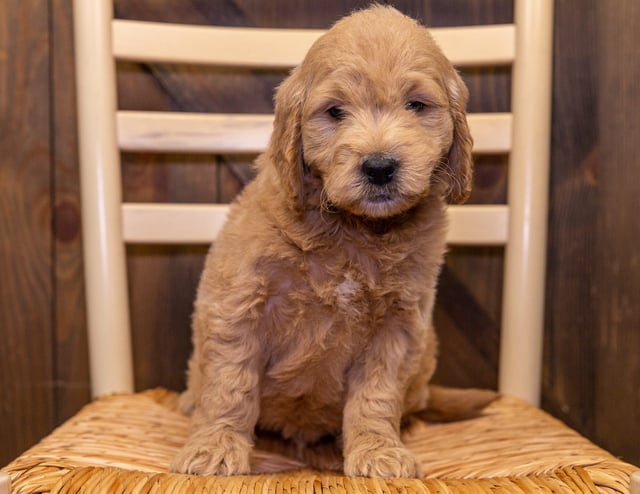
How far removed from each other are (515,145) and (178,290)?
953 mm

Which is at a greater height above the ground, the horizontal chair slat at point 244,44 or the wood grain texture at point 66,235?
the horizontal chair slat at point 244,44

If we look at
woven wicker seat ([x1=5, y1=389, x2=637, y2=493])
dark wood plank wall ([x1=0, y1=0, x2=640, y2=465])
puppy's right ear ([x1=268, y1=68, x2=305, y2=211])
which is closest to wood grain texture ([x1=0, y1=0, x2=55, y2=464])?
dark wood plank wall ([x1=0, y1=0, x2=640, y2=465])

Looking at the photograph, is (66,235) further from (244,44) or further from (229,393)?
(229,393)

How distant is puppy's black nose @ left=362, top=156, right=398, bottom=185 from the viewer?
113 centimetres

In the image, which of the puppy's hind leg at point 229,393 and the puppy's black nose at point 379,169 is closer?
the puppy's black nose at point 379,169

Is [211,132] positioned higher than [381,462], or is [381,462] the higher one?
[211,132]

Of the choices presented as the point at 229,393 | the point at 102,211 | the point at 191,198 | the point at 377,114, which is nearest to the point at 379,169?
the point at 377,114

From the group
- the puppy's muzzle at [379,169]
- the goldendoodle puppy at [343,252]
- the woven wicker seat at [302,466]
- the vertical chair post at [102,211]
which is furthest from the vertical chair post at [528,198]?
the vertical chair post at [102,211]

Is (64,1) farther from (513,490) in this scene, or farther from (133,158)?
(513,490)

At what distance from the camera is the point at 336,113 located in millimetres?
1233

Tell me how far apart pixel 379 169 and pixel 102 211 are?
2.62 ft

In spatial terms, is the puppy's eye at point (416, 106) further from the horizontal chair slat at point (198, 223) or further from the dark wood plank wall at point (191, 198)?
the dark wood plank wall at point (191, 198)

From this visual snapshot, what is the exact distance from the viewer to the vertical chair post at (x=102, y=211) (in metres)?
1.66

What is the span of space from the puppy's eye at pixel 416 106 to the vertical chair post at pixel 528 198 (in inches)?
21.3
